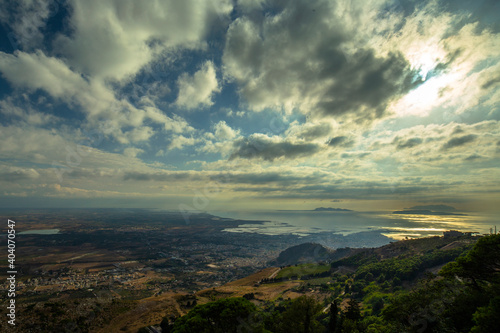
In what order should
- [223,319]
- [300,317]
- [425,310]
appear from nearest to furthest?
[425,310] → [223,319] → [300,317]

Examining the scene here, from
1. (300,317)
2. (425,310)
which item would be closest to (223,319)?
(300,317)

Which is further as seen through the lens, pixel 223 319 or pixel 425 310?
pixel 223 319

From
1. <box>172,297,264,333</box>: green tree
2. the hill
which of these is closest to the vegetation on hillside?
<box>172,297,264,333</box>: green tree

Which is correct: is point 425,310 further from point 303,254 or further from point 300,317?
point 303,254

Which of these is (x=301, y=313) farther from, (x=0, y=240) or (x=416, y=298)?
(x=0, y=240)

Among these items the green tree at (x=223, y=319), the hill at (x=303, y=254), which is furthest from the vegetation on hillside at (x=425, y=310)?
the hill at (x=303, y=254)

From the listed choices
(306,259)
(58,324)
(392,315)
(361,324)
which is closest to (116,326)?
(58,324)

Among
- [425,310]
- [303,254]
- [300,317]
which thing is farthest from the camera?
[303,254]

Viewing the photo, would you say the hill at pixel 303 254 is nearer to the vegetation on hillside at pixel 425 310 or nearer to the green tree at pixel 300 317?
the vegetation on hillside at pixel 425 310

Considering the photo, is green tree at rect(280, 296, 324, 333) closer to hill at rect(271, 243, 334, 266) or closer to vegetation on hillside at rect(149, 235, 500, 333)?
vegetation on hillside at rect(149, 235, 500, 333)

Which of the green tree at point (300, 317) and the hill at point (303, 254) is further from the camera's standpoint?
the hill at point (303, 254)

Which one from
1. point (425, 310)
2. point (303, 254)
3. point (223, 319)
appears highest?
point (425, 310)
